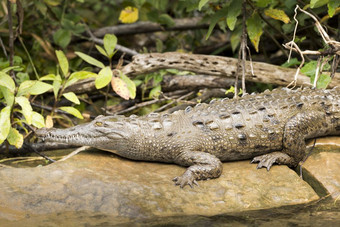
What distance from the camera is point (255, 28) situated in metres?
5.05

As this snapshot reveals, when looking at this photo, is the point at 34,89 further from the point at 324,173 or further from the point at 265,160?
the point at 324,173

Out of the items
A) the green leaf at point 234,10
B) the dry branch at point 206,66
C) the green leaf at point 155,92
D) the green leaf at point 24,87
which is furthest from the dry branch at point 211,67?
the green leaf at point 24,87

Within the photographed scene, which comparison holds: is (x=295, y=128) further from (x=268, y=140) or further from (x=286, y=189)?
(x=286, y=189)

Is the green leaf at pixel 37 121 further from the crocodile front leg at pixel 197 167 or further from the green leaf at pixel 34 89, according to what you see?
the crocodile front leg at pixel 197 167

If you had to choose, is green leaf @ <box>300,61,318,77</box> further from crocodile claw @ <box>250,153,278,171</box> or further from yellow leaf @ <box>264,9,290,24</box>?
crocodile claw @ <box>250,153,278,171</box>

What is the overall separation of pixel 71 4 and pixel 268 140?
4642 millimetres

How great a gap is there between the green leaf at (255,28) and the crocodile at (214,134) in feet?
3.07

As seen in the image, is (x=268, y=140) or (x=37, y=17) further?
(x=37, y=17)

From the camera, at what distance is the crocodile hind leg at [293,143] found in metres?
4.23

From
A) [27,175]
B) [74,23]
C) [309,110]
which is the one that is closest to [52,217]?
[27,175]

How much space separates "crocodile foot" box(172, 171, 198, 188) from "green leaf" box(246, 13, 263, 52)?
191cm

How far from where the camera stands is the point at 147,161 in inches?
175

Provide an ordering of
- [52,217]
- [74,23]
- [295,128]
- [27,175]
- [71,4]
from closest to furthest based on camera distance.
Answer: [52,217] < [27,175] < [295,128] < [74,23] < [71,4]

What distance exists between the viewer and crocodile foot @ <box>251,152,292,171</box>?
416 centimetres
